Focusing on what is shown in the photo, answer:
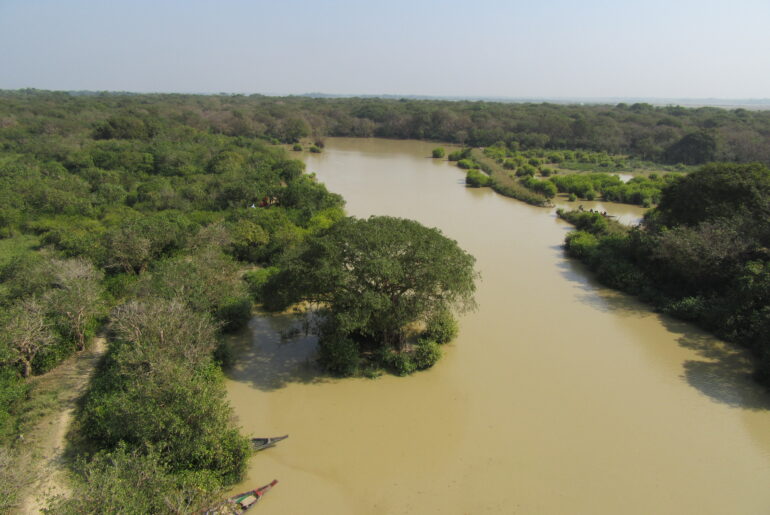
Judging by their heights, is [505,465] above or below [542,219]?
below

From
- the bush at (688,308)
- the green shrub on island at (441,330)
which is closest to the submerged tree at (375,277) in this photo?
the green shrub on island at (441,330)

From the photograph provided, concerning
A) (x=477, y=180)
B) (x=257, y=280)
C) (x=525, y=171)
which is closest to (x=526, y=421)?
(x=257, y=280)

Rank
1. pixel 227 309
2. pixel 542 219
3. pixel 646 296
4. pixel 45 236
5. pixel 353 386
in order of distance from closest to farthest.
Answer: pixel 353 386
pixel 227 309
pixel 646 296
pixel 45 236
pixel 542 219

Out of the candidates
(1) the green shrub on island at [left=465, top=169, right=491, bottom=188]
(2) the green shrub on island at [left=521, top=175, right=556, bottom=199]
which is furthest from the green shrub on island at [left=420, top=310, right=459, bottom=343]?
(1) the green shrub on island at [left=465, top=169, right=491, bottom=188]

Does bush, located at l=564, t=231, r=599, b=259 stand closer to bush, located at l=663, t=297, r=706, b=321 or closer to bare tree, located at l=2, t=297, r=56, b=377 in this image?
bush, located at l=663, t=297, r=706, b=321

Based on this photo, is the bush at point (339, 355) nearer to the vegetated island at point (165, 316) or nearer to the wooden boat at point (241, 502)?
the vegetated island at point (165, 316)

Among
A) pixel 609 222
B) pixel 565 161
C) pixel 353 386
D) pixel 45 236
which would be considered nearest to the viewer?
pixel 353 386

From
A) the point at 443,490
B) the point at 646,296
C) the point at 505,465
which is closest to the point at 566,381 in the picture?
the point at 505,465

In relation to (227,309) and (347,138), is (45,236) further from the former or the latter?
(347,138)
